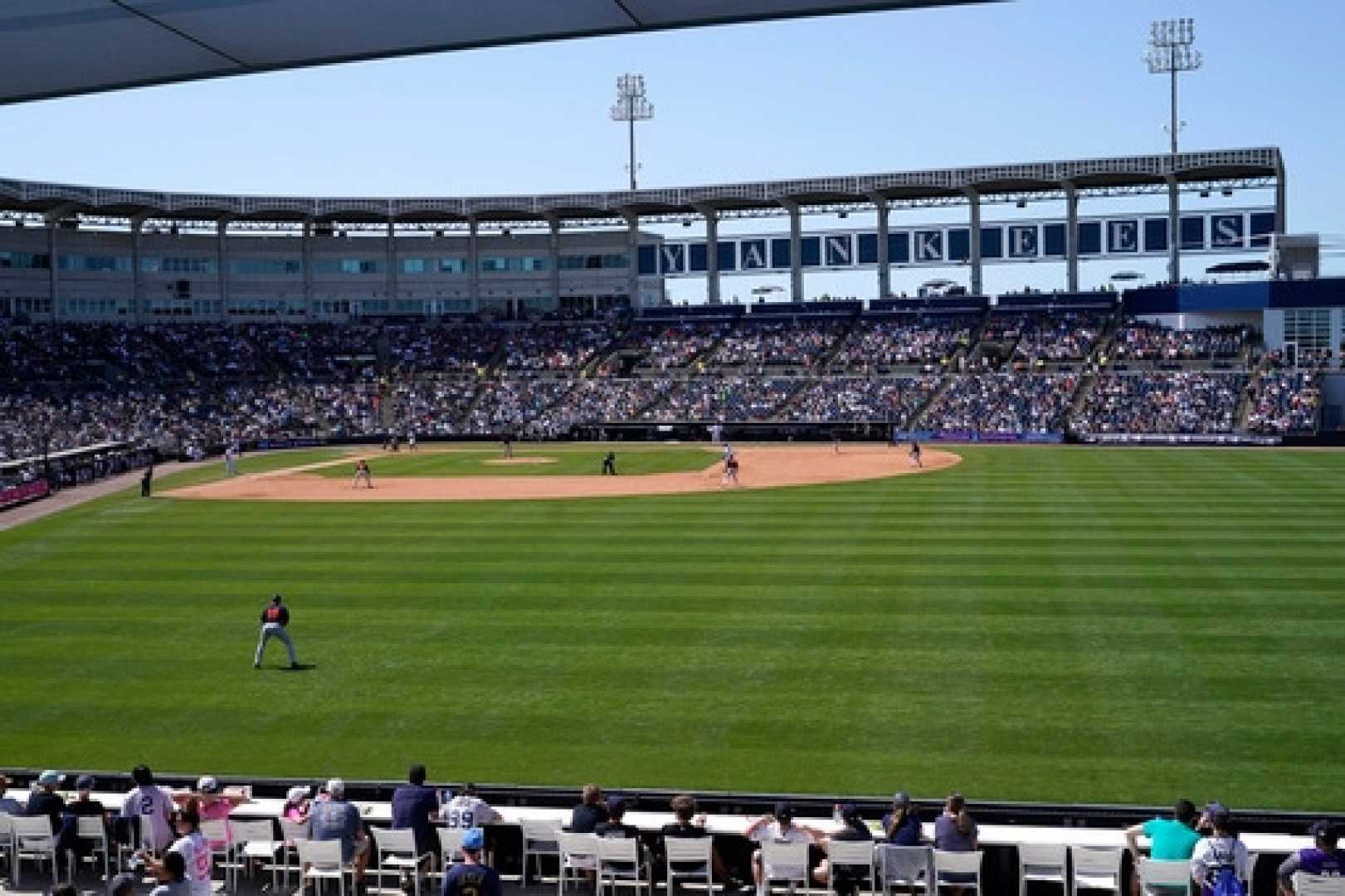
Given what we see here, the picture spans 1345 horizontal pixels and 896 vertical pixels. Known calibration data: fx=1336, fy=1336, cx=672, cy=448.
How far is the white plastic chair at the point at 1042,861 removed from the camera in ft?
38.2

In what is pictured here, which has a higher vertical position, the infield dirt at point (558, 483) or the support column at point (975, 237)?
the support column at point (975, 237)

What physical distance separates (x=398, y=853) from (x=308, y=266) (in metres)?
94.8

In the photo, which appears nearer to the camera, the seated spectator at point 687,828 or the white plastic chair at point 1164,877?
the white plastic chair at point 1164,877

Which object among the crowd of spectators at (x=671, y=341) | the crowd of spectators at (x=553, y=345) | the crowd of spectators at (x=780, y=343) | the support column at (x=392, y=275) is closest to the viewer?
the crowd of spectators at (x=780, y=343)

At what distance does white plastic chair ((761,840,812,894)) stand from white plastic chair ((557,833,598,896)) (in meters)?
1.51

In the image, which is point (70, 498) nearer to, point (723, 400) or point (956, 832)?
point (723, 400)

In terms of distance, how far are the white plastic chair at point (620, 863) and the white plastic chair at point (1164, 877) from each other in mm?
4269

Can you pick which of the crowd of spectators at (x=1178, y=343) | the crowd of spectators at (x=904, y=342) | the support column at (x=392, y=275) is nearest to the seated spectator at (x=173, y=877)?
the crowd of spectators at (x=1178, y=343)

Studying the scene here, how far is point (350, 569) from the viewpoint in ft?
111

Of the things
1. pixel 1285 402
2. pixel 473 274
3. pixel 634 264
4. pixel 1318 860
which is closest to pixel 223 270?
pixel 473 274

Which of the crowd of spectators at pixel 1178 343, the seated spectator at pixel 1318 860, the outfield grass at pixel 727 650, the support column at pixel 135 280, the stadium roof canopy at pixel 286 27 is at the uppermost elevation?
the support column at pixel 135 280

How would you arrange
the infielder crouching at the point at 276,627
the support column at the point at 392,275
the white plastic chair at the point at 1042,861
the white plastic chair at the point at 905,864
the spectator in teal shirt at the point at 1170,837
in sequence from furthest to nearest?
the support column at the point at 392,275 → the infielder crouching at the point at 276,627 → the white plastic chair at the point at 1042,861 → the white plastic chair at the point at 905,864 → the spectator in teal shirt at the point at 1170,837

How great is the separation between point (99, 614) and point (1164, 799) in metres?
22.1

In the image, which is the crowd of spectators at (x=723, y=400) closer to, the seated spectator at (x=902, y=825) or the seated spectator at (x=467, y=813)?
the seated spectator at (x=467, y=813)
